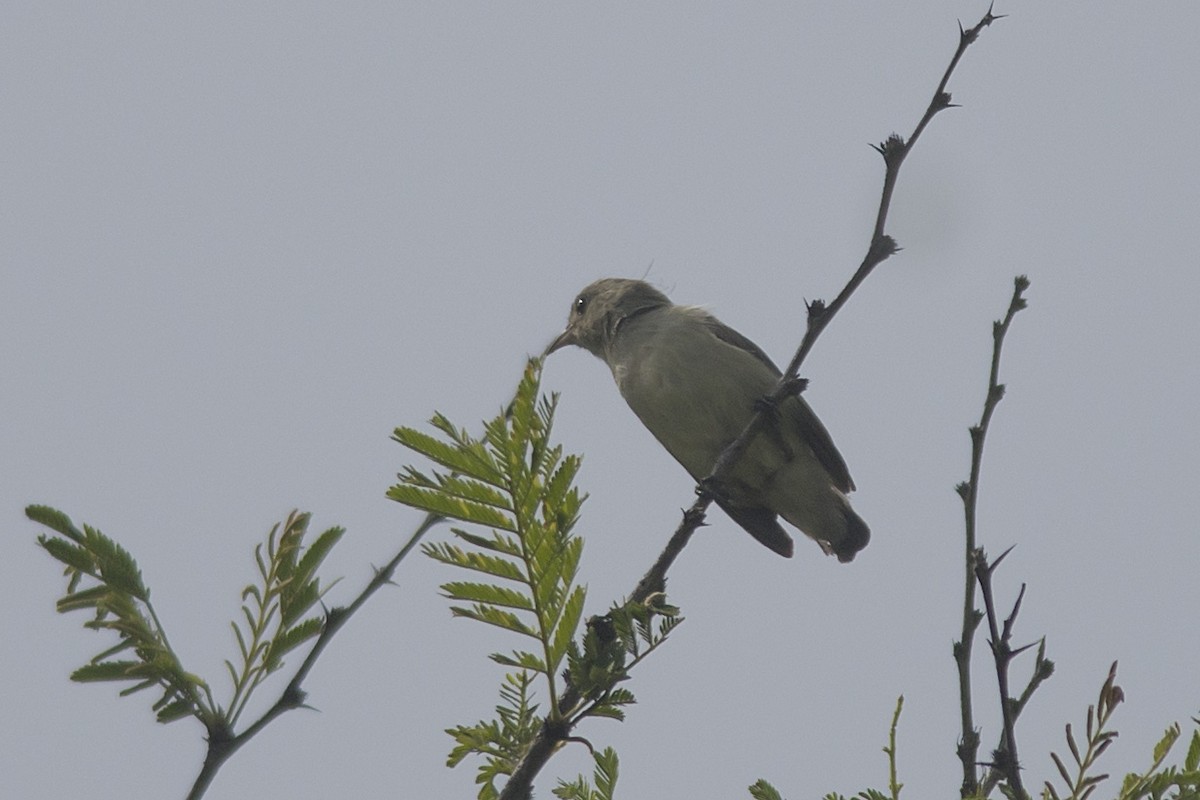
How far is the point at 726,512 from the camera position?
823cm

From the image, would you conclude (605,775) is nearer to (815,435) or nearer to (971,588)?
(971,588)

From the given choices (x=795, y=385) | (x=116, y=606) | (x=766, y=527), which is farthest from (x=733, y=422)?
(x=116, y=606)

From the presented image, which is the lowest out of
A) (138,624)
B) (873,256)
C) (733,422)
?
(138,624)

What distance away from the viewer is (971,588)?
8.34 feet

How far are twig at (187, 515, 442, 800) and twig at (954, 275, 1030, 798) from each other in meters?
1.14

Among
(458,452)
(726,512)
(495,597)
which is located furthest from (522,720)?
(726,512)

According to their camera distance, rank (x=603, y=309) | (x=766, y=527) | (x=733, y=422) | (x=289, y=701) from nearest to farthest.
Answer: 1. (x=289, y=701)
2. (x=733, y=422)
3. (x=766, y=527)
4. (x=603, y=309)

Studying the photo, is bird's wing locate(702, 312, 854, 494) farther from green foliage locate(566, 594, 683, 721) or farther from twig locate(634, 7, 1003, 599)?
green foliage locate(566, 594, 683, 721)

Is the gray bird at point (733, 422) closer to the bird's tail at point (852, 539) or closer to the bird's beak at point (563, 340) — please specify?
the bird's tail at point (852, 539)

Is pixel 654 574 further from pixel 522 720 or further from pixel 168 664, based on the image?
pixel 168 664

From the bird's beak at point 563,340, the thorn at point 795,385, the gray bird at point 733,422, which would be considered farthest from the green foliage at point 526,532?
the bird's beak at point 563,340

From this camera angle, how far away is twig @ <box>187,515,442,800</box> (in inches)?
65.7

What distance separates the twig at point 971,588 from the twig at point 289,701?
114 centimetres

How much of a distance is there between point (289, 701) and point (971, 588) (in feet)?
4.64
